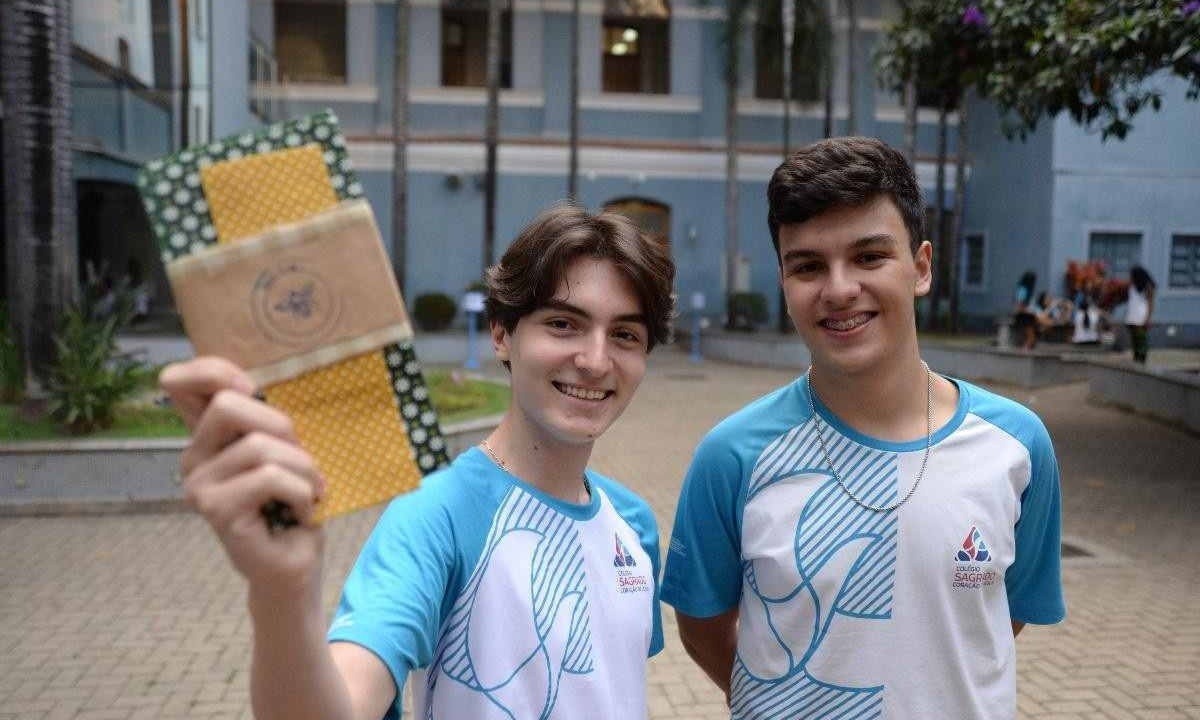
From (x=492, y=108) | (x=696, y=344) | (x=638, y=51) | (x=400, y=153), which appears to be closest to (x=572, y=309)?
(x=400, y=153)

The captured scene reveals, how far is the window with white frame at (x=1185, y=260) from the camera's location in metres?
23.0

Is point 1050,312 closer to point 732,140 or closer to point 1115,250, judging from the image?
point 1115,250

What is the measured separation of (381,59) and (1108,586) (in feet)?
76.8

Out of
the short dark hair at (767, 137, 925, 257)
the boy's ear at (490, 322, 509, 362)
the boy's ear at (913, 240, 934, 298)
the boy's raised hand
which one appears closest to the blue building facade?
the boy's ear at (913, 240, 934, 298)

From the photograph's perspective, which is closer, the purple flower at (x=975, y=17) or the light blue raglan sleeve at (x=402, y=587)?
the light blue raglan sleeve at (x=402, y=587)

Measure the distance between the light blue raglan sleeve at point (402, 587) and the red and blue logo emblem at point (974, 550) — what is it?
3.46 feet

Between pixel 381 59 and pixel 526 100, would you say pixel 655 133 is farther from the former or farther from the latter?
pixel 381 59

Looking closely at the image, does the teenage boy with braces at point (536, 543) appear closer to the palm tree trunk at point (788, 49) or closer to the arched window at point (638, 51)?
the palm tree trunk at point (788, 49)

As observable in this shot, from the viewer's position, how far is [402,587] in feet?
5.13

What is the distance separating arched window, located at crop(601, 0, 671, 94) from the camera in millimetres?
26656

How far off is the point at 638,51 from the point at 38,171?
20575 millimetres

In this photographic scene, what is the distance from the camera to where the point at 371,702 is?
1.37 m

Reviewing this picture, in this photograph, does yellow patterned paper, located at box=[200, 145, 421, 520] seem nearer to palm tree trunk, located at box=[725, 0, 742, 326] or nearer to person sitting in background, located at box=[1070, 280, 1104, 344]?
person sitting in background, located at box=[1070, 280, 1104, 344]

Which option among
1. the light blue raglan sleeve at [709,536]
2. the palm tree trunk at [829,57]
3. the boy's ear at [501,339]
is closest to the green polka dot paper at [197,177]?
the boy's ear at [501,339]
